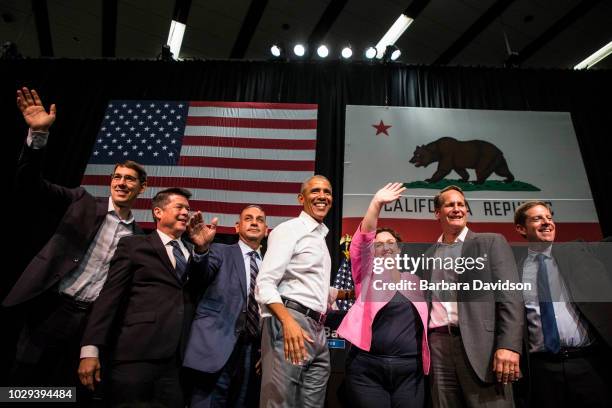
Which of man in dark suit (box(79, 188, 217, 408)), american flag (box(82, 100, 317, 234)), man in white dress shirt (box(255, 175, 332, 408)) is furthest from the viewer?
american flag (box(82, 100, 317, 234))

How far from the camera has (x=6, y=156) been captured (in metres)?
4.43

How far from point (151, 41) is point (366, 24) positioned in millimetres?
2989

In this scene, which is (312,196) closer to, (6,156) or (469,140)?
(469,140)

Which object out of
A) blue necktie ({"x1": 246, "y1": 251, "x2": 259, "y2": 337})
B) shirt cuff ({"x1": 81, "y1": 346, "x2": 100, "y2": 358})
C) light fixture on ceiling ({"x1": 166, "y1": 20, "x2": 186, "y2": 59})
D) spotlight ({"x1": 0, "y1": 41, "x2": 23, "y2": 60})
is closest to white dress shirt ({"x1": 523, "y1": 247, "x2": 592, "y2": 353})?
blue necktie ({"x1": 246, "y1": 251, "x2": 259, "y2": 337})

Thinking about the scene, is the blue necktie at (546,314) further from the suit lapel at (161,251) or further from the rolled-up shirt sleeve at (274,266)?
the suit lapel at (161,251)

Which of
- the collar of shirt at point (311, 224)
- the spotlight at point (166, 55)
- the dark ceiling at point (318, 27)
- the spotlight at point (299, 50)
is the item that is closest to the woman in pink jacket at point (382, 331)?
the collar of shirt at point (311, 224)

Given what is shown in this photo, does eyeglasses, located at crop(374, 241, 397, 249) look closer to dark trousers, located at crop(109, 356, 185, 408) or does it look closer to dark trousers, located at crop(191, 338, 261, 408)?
dark trousers, located at crop(191, 338, 261, 408)

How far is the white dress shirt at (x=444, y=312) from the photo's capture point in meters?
1.64

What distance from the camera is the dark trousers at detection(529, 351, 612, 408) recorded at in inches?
61.3

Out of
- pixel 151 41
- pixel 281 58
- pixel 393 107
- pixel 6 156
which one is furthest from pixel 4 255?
pixel 393 107

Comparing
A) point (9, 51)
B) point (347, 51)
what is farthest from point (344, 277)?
point (9, 51)

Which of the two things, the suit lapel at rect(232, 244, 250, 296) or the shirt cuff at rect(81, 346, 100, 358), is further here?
the suit lapel at rect(232, 244, 250, 296)

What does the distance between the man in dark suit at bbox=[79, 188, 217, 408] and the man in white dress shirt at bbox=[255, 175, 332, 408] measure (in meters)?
0.39

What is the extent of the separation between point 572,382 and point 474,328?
0.51 meters
